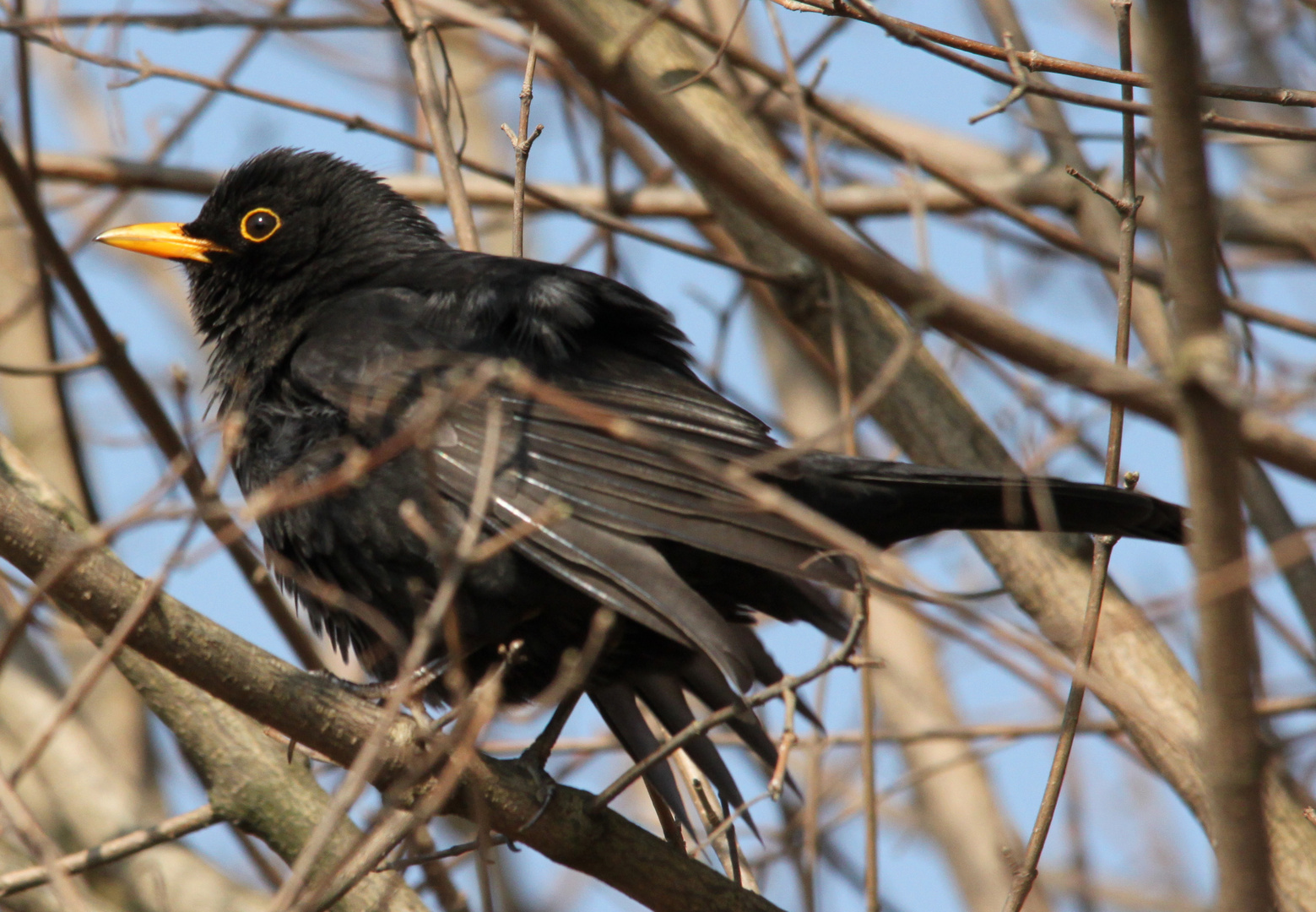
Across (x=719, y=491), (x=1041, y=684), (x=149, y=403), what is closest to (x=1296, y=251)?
(x=1041, y=684)

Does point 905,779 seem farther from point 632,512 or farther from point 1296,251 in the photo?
point 1296,251

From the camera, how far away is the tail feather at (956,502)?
144 inches

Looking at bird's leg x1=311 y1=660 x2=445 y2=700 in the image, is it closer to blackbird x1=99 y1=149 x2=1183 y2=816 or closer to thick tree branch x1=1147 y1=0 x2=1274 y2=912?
blackbird x1=99 y1=149 x2=1183 y2=816

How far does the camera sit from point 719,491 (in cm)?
381

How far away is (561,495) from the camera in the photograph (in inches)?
154

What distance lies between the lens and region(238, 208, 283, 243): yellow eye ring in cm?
504

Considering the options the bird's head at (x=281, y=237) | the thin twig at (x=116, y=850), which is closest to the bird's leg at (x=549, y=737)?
the thin twig at (x=116, y=850)

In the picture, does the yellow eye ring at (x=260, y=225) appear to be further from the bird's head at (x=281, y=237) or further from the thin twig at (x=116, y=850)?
the thin twig at (x=116, y=850)

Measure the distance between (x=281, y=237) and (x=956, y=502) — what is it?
2.57 meters

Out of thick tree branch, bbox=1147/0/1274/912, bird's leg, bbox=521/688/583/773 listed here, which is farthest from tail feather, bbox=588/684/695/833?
thick tree branch, bbox=1147/0/1274/912

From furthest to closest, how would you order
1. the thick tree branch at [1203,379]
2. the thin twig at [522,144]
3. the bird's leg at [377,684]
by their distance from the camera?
the thin twig at [522,144], the bird's leg at [377,684], the thick tree branch at [1203,379]

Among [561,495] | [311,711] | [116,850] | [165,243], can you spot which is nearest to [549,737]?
[561,495]

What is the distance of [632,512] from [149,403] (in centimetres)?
199

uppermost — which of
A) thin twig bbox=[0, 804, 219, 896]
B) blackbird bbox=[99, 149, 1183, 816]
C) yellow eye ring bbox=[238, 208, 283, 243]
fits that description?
yellow eye ring bbox=[238, 208, 283, 243]
